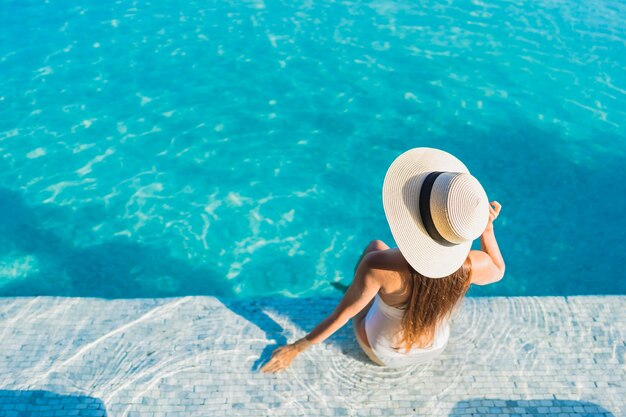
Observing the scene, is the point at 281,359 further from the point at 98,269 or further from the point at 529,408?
the point at 98,269

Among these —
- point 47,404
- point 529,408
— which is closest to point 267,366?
point 47,404

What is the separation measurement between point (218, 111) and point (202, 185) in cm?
150

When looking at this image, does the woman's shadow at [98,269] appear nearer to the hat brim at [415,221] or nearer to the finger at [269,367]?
the finger at [269,367]

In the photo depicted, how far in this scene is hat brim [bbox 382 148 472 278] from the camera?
9.19 feet

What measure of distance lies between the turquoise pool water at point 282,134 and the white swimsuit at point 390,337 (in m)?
2.04

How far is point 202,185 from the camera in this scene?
666cm

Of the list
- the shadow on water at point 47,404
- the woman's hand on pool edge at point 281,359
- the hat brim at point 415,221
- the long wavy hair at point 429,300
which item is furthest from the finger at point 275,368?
the hat brim at point 415,221

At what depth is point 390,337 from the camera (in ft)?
11.4

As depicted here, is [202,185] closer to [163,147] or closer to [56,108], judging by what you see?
[163,147]

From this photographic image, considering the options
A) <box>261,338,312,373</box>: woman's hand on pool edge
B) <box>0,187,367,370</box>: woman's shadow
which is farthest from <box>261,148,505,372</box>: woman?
<box>0,187,367,370</box>: woman's shadow

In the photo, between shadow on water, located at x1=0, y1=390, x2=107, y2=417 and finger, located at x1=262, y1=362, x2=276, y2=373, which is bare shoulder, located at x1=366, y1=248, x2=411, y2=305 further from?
shadow on water, located at x1=0, y1=390, x2=107, y2=417

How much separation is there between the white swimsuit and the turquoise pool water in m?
2.04

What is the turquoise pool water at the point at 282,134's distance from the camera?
5926mm

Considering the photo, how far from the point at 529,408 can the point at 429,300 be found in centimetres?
126
